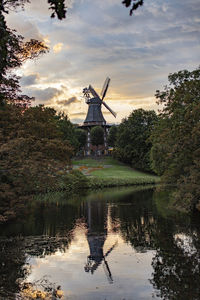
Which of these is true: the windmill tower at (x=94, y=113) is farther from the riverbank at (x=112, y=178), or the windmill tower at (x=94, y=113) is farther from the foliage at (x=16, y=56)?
the foliage at (x=16, y=56)

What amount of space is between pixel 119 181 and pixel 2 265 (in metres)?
45.0

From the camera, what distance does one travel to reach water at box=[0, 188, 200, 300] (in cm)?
1093

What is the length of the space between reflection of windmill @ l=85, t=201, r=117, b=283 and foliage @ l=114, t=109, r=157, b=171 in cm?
4393

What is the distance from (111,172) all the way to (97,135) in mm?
24198

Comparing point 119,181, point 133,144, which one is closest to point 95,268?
point 119,181

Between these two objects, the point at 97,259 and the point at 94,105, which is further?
→ the point at 94,105

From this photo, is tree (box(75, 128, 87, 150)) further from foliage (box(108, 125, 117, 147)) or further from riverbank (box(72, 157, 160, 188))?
riverbank (box(72, 157, 160, 188))

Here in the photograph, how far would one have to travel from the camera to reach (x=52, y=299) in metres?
10.1

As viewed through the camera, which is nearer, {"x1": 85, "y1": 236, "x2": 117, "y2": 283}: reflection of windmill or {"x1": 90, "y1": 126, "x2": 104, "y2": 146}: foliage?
{"x1": 85, "y1": 236, "x2": 117, "y2": 283}: reflection of windmill

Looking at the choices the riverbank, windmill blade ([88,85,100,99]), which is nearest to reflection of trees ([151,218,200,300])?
the riverbank

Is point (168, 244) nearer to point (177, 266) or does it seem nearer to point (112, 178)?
point (177, 266)

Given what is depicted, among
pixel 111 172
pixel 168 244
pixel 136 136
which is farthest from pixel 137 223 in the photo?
pixel 136 136

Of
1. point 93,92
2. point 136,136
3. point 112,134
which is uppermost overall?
point 93,92

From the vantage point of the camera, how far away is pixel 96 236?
64.1 ft
